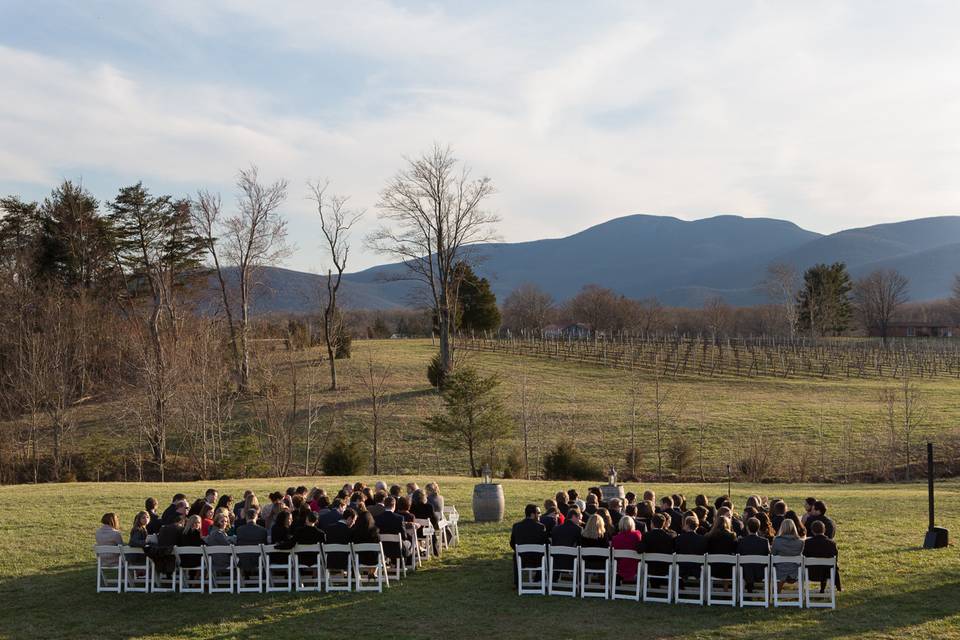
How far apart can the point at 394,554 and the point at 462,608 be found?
6.31 ft

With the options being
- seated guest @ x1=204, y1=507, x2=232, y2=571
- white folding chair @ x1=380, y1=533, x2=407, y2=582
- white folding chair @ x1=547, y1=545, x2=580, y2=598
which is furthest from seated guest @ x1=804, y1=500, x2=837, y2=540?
seated guest @ x1=204, y1=507, x2=232, y2=571

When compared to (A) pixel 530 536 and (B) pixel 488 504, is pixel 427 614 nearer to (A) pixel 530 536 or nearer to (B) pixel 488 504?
(A) pixel 530 536

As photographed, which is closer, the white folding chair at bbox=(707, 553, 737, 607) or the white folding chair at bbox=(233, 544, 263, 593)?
the white folding chair at bbox=(707, 553, 737, 607)

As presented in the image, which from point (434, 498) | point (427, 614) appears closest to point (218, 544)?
point (427, 614)

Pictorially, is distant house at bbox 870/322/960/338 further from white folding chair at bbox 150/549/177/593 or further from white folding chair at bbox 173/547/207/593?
white folding chair at bbox 150/549/177/593

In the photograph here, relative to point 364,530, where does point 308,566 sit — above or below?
below

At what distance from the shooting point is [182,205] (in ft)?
197

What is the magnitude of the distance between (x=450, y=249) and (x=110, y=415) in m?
22.0

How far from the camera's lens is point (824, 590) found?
39.1 feet

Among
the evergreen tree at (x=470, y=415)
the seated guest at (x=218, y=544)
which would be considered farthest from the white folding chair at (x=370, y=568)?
the evergreen tree at (x=470, y=415)

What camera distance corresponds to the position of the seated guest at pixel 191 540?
41.2 feet

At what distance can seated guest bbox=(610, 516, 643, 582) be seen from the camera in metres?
12.2

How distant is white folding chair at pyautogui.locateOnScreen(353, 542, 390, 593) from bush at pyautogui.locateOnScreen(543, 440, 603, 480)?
19365 mm

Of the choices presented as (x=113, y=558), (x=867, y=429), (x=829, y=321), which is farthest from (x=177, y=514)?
(x=829, y=321)
